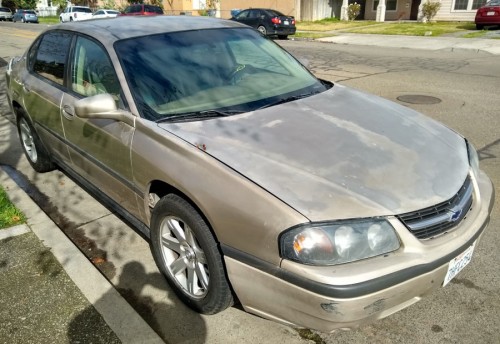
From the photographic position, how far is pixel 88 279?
2777 mm

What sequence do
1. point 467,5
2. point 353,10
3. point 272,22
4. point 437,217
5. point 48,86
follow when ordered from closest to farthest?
point 437,217 < point 48,86 < point 272,22 < point 467,5 < point 353,10

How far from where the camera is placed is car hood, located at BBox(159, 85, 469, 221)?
6.40ft

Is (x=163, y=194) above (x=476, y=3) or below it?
above

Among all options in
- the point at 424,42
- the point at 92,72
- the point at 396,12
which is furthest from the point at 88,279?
the point at 396,12

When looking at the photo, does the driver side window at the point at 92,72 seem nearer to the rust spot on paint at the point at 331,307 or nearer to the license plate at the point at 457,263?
the rust spot on paint at the point at 331,307

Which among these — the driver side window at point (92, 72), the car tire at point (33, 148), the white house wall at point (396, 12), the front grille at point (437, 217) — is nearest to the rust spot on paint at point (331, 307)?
the front grille at point (437, 217)

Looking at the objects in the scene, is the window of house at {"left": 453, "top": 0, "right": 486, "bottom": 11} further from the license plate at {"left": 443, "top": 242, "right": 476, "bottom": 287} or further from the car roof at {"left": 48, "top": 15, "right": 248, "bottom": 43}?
the license plate at {"left": 443, "top": 242, "right": 476, "bottom": 287}

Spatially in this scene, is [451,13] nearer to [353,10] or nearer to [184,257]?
[353,10]

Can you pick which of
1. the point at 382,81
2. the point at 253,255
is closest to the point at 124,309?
the point at 253,255

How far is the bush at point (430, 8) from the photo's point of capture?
27266 mm

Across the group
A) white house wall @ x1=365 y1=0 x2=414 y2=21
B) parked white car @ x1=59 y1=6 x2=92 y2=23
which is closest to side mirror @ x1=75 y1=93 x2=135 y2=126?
white house wall @ x1=365 y1=0 x2=414 y2=21

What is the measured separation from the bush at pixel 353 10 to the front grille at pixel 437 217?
32533mm

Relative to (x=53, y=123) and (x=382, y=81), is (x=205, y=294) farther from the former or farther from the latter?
(x=382, y=81)

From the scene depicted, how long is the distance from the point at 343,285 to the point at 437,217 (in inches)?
25.1
